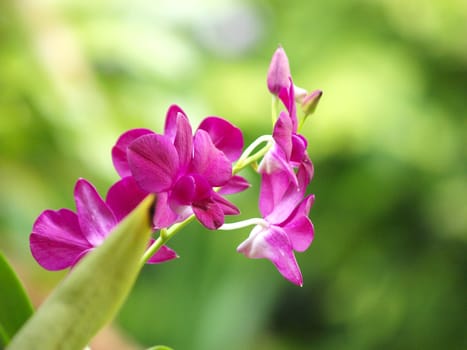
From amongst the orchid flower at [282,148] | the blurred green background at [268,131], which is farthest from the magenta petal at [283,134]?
the blurred green background at [268,131]

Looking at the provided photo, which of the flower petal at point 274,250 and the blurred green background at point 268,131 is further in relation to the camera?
the blurred green background at point 268,131

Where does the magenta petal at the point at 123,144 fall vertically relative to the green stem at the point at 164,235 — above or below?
→ above

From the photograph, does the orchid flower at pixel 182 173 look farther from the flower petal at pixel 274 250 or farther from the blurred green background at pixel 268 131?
the blurred green background at pixel 268 131

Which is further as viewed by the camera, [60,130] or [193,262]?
[193,262]

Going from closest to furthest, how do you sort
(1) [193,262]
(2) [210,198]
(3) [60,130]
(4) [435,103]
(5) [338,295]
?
(2) [210,198] → (3) [60,130] → (1) [193,262] → (4) [435,103] → (5) [338,295]

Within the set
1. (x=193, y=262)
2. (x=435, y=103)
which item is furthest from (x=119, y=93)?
(x=435, y=103)

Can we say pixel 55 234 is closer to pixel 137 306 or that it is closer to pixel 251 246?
pixel 251 246
